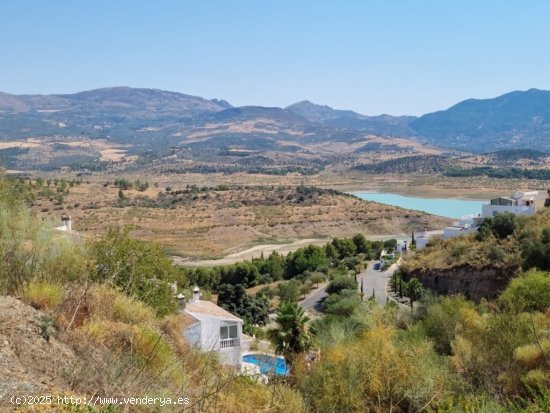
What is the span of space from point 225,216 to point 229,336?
53.6m

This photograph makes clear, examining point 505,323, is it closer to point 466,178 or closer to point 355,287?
point 355,287

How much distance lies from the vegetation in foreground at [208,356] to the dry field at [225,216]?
4033cm

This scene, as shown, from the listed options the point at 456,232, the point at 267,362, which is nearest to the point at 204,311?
the point at 267,362

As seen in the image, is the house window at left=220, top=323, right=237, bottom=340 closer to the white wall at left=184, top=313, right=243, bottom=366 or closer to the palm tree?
the white wall at left=184, top=313, right=243, bottom=366

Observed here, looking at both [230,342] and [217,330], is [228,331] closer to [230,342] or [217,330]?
[230,342]

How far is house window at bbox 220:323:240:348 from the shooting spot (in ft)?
57.1

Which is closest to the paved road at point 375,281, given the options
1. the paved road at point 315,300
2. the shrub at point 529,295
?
the paved road at point 315,300

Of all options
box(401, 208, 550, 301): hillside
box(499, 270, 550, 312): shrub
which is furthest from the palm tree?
box(401, 208, 550, 301): hillside

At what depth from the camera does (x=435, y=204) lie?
101062mm

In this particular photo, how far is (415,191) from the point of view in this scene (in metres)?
117

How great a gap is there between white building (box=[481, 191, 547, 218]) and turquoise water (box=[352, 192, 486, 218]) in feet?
135

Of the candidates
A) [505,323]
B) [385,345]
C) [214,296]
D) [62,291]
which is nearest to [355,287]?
[214,296]

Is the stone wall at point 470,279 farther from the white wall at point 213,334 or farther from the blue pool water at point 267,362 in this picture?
the white wall at point 213,334

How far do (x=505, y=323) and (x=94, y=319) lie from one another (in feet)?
31.1
